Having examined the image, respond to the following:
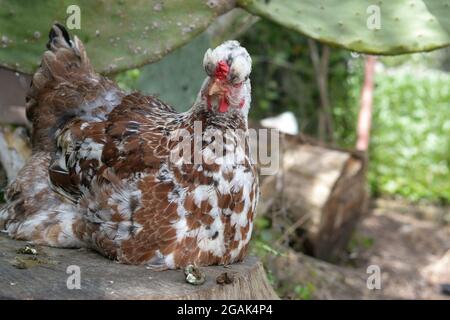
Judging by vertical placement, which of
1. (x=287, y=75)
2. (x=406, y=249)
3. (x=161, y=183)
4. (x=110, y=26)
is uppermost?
(x=110, y=26)

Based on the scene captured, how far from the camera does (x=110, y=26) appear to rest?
3475 millimetres

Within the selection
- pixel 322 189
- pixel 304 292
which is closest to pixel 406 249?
pixel 322 189

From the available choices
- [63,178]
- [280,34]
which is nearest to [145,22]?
[63,178]

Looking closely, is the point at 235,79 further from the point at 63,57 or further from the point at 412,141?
the point at 412,141

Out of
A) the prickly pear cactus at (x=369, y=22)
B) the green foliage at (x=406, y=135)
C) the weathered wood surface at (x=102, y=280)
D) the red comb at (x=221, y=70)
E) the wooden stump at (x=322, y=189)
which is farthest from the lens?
the green foliage at (x=406, y=135)

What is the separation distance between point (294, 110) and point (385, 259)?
2834 mm

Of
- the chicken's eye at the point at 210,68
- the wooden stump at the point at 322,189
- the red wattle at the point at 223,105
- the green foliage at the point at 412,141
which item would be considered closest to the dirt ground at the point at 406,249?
the green foliage at the point at 412,141

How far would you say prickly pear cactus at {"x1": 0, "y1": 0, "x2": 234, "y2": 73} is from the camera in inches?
133

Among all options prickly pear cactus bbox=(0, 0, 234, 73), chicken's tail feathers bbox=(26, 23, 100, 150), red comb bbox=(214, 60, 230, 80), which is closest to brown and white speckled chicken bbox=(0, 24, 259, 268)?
red comb bbox=(214, 60, 230, 80)

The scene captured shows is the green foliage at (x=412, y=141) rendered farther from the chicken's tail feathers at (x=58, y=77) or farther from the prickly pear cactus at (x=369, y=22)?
the chicken's tail feathers at (x=58, y=77)

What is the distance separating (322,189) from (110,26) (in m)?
2.74

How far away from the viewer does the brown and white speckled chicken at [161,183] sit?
2502 mm

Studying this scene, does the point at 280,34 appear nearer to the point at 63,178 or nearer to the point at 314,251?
the point at 314,251

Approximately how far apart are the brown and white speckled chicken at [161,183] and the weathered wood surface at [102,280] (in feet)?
0.22
